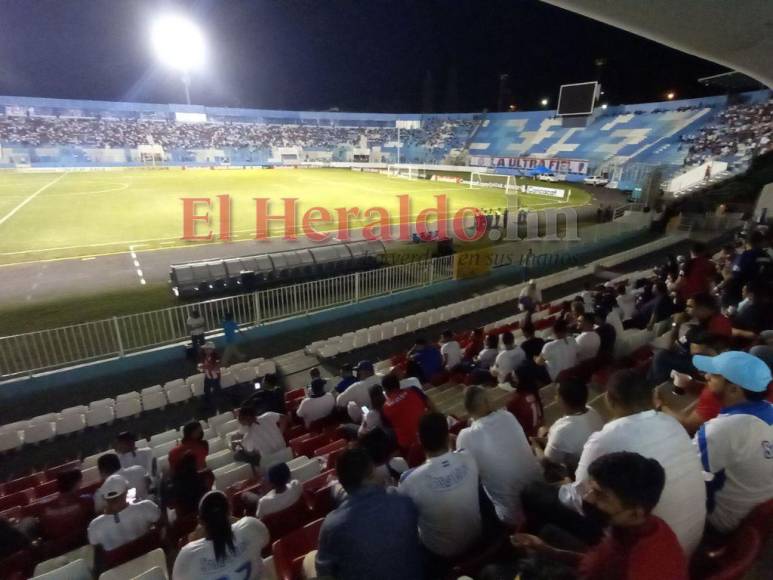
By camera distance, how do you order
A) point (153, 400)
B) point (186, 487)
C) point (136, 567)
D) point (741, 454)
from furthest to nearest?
1. point (153, 400)
2. point (186, 487)
3. point (136, 567)
4. point (741, 454)

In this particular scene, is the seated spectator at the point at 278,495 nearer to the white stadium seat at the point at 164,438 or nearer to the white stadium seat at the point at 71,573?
the white stadium seat at the point at 71,573

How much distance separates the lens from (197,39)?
213 feet

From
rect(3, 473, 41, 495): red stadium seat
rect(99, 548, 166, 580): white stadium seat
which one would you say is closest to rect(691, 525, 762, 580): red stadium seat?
rect(99, 548, 166, 580): white stadium seat

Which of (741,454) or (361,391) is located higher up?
(741,454)

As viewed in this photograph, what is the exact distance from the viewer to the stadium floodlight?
6182cm

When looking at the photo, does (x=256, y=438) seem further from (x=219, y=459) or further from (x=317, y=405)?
(x=317, y=405)

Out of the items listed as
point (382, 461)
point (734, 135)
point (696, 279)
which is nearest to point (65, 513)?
point (382, 461)

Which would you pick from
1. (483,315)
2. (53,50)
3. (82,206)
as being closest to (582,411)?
(483,315)

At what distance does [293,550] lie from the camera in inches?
132

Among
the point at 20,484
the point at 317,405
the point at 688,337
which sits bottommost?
the point at 20,484

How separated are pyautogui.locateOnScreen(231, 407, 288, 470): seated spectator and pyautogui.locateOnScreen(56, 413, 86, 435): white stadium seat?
12.5 ft

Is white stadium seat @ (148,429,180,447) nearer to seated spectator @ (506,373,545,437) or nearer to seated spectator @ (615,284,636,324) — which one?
seated spectator @ (506,373,545,437)

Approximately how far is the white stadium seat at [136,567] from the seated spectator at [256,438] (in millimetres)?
1667

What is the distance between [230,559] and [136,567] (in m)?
1.09
